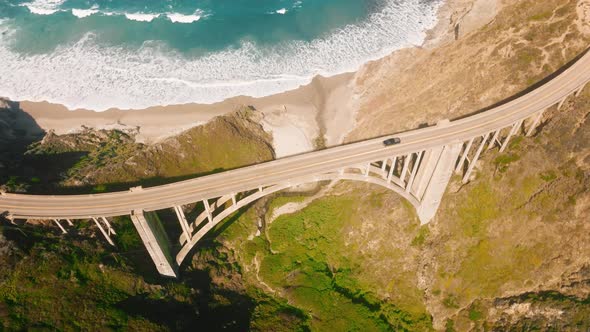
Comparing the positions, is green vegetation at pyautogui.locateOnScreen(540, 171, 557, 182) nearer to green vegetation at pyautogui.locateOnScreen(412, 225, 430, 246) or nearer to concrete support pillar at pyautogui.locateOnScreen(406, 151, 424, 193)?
concrete support pillar at pyautogui.locateOnScreen(406, 151, 424, 193)

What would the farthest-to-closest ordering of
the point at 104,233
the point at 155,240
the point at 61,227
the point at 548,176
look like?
1. the point at 548,176
2. the point at 104,233
3. the point at 61,227
4. the point at 155,240

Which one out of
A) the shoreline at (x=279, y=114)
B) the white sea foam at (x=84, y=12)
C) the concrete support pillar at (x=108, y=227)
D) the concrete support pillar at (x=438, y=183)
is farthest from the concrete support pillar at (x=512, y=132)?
the white sea foam at (x=84, y=12)

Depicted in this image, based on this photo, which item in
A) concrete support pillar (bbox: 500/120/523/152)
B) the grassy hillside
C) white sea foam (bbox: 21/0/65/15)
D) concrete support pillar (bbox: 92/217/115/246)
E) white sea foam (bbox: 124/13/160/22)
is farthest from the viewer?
white sea foam (bbox: 21/0/65/15)

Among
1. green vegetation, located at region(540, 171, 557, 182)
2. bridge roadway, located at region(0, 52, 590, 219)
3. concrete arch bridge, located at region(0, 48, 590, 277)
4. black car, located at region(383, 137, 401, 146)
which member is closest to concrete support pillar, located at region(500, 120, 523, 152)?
concrete arch bridge, located at region(0, 48, 590, 277)

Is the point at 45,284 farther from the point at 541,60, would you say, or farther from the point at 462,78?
the point at 541,60

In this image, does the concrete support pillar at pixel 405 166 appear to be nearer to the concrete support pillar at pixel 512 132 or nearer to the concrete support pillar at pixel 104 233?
the concrete support pillar at pixel 512 132

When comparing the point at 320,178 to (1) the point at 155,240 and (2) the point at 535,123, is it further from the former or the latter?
(2) the point at 535,123

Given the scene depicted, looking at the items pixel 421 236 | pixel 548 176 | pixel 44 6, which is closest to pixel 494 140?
pixel 548 176
